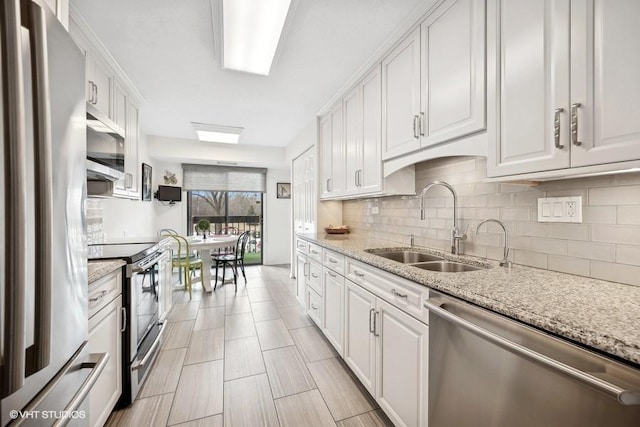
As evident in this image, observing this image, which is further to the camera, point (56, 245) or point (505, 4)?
point (505, 4)

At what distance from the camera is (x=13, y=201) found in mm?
552

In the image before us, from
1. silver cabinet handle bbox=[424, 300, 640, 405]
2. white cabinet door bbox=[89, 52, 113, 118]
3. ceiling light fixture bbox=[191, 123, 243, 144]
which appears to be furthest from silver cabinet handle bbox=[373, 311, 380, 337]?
ceiling light fixture bbox=[191, 123, 243, 144]

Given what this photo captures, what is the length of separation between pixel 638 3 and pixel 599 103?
289 millimetres

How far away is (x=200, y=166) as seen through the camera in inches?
216

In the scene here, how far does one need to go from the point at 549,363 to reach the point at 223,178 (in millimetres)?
5725

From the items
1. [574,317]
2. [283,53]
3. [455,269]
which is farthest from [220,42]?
[574,317]

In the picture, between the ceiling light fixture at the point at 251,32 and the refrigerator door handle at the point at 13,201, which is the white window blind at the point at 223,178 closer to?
the ceiling light fixture at the point at 251,32

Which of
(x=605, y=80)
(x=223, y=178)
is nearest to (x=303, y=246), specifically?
(x=605, y=80)

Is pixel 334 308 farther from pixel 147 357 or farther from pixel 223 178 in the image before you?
pixel 223 178

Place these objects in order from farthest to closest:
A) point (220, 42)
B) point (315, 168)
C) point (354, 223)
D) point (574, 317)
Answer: point (315, 168), point (354, 223), point (220, 42), point (574, 317)

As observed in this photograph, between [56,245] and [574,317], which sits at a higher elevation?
[56,245]

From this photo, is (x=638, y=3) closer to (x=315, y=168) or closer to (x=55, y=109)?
(x=55, y=109)

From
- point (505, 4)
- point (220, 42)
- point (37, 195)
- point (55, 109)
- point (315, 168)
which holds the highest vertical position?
point (220, 42)

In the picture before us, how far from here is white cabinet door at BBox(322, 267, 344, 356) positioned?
2127 millimetres
